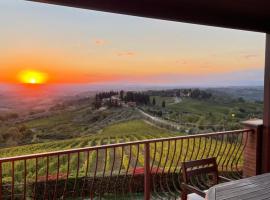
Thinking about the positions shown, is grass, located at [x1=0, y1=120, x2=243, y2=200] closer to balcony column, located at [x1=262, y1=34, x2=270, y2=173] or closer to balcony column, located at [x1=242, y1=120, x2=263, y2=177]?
balcony column, located at [x1=242, y1=120, x2=263, y2=177]

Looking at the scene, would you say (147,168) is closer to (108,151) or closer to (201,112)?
(108,151)

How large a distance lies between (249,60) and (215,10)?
10.8ft

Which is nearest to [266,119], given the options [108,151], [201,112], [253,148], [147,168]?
[253,148]

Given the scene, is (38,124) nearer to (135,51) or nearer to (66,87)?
(66,87)

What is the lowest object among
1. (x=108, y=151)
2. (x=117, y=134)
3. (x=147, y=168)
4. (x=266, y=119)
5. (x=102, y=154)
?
(x=102, y=154)

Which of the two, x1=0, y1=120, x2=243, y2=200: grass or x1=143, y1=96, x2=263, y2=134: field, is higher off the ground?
x1=143, y1=96, x2=263, y2=134: field

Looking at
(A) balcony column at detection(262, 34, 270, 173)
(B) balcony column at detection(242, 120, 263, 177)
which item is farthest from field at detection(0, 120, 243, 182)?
(A) balcony column at detection(262, 34, 270, 173)

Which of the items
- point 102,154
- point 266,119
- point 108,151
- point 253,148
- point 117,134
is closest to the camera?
point 266,119

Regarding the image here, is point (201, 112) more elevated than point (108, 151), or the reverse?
point (201, 112)

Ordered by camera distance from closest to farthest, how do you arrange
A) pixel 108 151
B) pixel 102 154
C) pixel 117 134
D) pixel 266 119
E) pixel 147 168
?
pixel 147 168 < pixel 266 119 < pixel 108 151 < pixel 102 154 < pixel 117 134

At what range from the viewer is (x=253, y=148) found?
4406mm

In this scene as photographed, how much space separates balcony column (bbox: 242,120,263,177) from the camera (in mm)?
4328

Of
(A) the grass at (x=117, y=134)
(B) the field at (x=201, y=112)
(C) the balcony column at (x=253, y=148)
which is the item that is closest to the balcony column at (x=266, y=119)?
(C) the balcony column at (x=253, y=148)

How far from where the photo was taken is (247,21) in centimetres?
375
